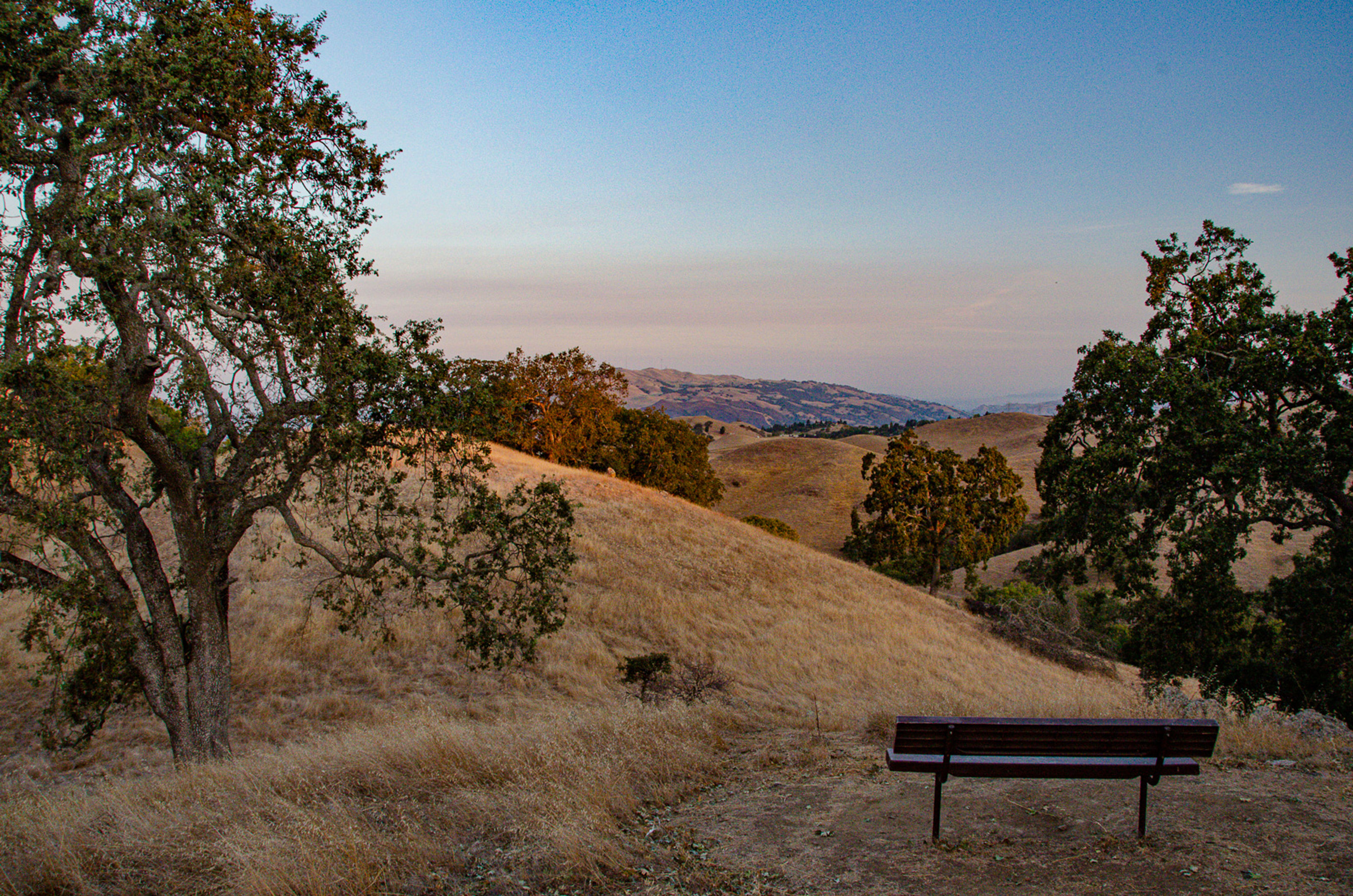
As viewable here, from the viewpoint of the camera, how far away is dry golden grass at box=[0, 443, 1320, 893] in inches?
215

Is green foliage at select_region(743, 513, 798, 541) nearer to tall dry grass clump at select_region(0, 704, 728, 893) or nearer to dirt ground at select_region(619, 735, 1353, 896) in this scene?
dirt ground at select_region(619, 735, 1353, 896)

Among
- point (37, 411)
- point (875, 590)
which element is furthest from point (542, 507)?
point (875, 590)

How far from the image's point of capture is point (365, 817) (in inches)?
245

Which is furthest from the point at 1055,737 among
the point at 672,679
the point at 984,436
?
the point at 984,436

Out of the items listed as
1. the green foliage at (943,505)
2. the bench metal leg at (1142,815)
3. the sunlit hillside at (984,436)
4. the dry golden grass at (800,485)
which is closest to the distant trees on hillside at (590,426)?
the green foliage at (943,505)

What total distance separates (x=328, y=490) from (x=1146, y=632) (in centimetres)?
1660

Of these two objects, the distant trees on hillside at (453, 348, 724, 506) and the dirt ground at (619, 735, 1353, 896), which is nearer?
the dirt ground at (619, 735, 1353, 896)

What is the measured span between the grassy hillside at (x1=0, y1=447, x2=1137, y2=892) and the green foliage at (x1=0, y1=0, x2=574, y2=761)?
137 centimetres

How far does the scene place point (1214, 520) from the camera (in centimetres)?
1321

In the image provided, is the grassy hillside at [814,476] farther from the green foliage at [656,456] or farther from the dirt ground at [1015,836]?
the dirt ground at [1015,836]

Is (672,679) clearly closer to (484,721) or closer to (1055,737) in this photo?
(484,721)

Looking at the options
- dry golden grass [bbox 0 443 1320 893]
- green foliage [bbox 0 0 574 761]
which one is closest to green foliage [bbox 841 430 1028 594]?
dry golden grass [bbox 0 443 1320 893]

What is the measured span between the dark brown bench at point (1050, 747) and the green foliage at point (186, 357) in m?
6.23

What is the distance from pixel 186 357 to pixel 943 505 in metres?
38.6
